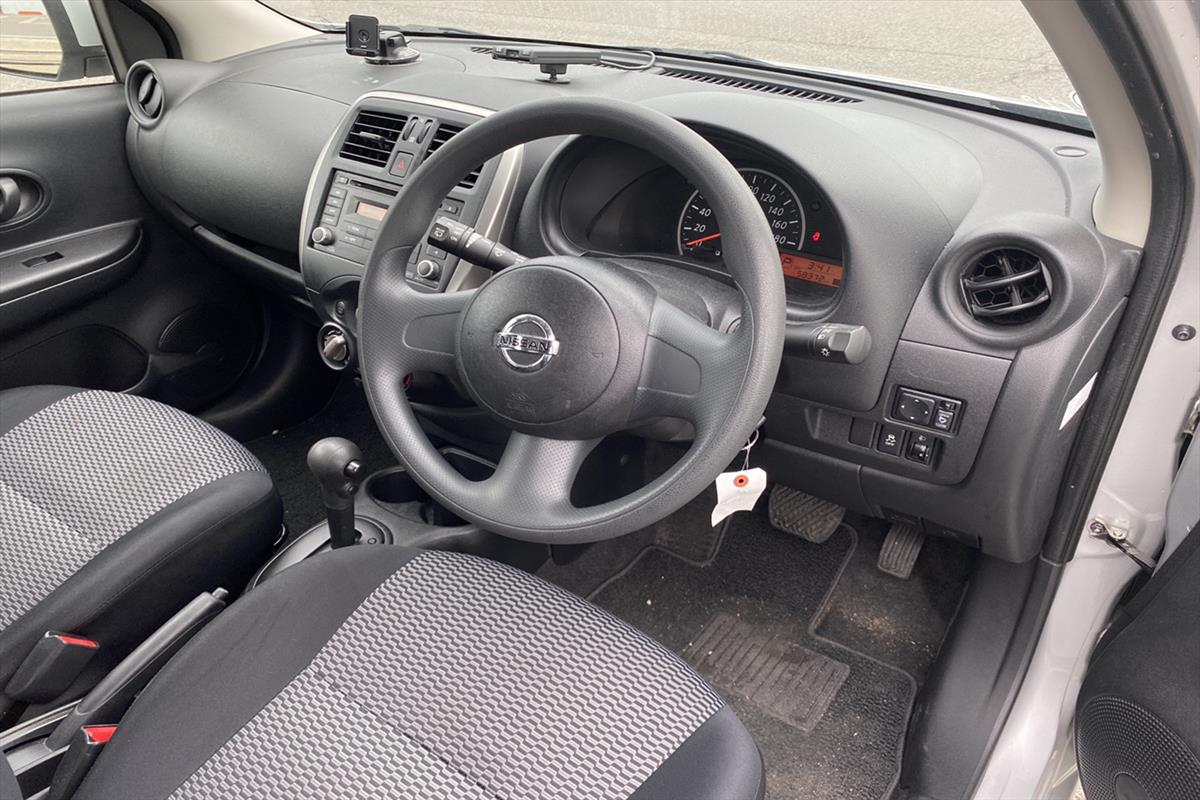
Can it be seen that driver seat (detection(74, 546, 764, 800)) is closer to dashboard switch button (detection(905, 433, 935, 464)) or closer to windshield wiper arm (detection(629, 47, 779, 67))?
dashboard switch button (detection(905, 433, 935, 464))

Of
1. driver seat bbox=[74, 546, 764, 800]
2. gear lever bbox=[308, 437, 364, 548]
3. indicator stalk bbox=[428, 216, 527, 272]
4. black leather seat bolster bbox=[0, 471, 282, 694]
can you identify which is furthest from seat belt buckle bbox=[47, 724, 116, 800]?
indicator stalk bbox=[428, 216, 527, 272]

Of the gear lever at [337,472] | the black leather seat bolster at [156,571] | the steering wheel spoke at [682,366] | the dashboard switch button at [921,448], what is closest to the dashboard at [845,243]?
the dashboard switch button at [921,448]

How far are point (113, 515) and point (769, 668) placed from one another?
117cm

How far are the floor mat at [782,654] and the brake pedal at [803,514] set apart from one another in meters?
0.05

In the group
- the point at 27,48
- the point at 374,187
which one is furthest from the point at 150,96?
the point at 374,187

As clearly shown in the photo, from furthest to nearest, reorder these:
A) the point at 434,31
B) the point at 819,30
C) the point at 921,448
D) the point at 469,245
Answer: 1. the point at 819,30
2. the point at 434,31
3. the point at 921,448
4. the point at 469,245

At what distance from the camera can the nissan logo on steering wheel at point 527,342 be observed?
1072 mm

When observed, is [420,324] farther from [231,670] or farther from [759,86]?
[759,86]

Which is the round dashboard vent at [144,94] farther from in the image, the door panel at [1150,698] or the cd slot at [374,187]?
the door panel at [1150,698]

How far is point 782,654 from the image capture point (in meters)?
1.83

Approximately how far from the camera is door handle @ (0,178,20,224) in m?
1.84

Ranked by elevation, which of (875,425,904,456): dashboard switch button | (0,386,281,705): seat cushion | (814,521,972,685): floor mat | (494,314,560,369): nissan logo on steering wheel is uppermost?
(494,314,560,369): nissan logo on steering wheel

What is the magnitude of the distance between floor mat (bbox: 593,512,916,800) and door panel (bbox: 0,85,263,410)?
44.2 inches

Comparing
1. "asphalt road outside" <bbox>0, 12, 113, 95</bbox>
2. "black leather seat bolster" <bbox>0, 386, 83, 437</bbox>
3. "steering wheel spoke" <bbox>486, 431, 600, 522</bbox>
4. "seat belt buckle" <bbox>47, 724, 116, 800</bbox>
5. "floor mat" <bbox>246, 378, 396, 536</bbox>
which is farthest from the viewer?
"floor mat" <bbox>246, 378, 396, 536</bbox>
